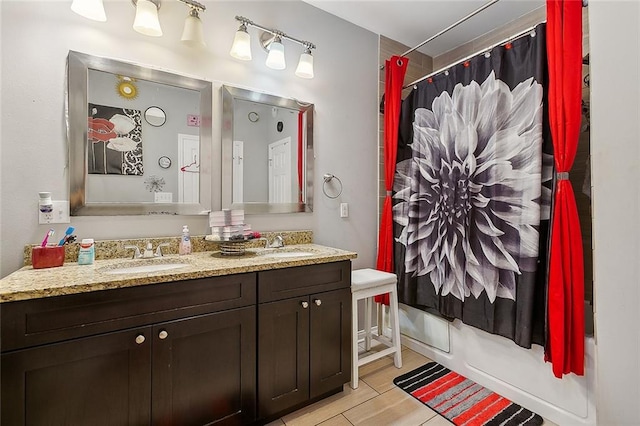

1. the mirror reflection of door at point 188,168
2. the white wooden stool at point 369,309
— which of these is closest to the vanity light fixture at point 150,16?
the mirror reflection of door at point 188,168

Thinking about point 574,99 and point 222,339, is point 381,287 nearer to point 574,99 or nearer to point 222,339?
point 222,339

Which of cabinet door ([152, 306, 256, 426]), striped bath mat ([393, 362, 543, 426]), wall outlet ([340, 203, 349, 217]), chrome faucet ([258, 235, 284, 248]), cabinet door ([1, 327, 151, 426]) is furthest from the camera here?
wall outlet ([340, 203, 349, 217])

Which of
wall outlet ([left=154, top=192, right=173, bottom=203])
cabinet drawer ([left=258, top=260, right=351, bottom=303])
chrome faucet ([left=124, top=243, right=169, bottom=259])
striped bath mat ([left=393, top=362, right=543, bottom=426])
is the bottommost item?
striped bath mat ([left=393, top=362, right=543, bottom=426])

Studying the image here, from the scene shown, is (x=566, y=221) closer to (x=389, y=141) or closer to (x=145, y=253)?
(x=389, y=141)

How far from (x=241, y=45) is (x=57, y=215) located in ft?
4.60

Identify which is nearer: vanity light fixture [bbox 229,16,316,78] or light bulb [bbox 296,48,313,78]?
vanity light fixture [bbox 229,16,316,78]

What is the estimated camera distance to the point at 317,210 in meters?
2.33

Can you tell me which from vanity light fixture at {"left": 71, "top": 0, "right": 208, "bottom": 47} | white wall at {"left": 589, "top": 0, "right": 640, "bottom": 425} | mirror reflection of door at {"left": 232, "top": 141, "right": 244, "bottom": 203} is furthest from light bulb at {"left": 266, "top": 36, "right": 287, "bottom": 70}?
white wall at {"left": 589, "top": 0, "right": 640, "bottom": 425}

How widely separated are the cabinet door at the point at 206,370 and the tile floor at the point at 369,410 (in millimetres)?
339

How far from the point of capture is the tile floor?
1.61 metres

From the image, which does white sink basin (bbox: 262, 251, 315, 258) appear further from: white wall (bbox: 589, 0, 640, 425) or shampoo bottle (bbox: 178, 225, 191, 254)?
white wall (bbox: 589, 0, 640, 425)

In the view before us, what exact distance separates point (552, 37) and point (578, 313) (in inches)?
56.0

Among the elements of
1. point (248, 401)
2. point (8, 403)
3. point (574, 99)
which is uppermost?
point (574, 99)

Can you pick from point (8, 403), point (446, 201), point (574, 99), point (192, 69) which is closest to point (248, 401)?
point (8, 403)
